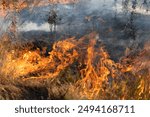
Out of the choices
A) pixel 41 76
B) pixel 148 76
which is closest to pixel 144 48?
pixel 148 76

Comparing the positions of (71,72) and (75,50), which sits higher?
(75,50)

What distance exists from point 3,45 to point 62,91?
2164 millimetres

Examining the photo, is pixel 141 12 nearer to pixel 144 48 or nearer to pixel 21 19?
pixel 144 48

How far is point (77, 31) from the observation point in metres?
13.7

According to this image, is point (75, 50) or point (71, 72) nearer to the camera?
point (71, 72)

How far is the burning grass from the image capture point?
41.2 feet

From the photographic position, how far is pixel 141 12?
1387 centimetres

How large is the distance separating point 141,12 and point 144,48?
1143mm

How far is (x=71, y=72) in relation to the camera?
13.0 meters

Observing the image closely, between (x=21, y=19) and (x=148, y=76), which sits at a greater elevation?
(x=21, y=19)

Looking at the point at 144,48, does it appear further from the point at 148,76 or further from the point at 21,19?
the point at 21,19

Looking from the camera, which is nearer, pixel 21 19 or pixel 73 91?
pixel 73 91

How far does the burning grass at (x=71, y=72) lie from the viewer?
1257 cm

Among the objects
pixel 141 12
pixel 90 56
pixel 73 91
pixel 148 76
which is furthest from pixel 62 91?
pixel 141 12
